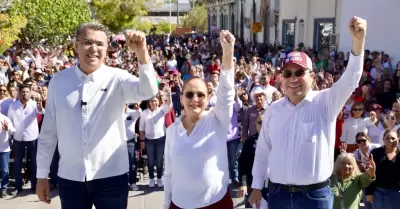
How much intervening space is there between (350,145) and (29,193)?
4.95m

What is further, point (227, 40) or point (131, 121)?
point (131, 121)

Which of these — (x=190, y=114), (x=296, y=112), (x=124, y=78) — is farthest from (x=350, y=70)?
(x=124, y=78)

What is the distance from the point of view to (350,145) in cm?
741

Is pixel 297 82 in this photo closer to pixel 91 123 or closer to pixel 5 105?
pixel 91 123

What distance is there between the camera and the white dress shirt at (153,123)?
26.0 ft

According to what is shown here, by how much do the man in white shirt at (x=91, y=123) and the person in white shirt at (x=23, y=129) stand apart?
4544mm

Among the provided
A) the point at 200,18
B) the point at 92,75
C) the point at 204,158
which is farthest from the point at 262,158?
the point at 200,18

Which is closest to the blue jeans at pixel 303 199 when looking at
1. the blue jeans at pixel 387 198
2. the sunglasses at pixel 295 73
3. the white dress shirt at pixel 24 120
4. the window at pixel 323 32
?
the sunglasses at pixel 295 73

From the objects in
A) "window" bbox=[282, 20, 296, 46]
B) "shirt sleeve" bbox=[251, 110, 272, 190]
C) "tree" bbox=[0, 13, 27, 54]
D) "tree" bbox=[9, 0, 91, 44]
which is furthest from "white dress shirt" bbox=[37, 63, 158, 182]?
"window" bbox=[282, 20, 296, 46]

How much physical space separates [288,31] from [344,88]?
22406 millimetres

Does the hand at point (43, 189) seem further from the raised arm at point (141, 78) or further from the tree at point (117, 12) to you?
the tree at point (117, 12)

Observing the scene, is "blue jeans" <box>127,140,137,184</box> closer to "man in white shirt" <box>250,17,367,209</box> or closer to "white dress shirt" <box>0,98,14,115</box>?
"white dress shirt" <box>0,98,14,115</box>

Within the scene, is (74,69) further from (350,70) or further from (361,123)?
(361,123)

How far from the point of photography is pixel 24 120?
7488mm
